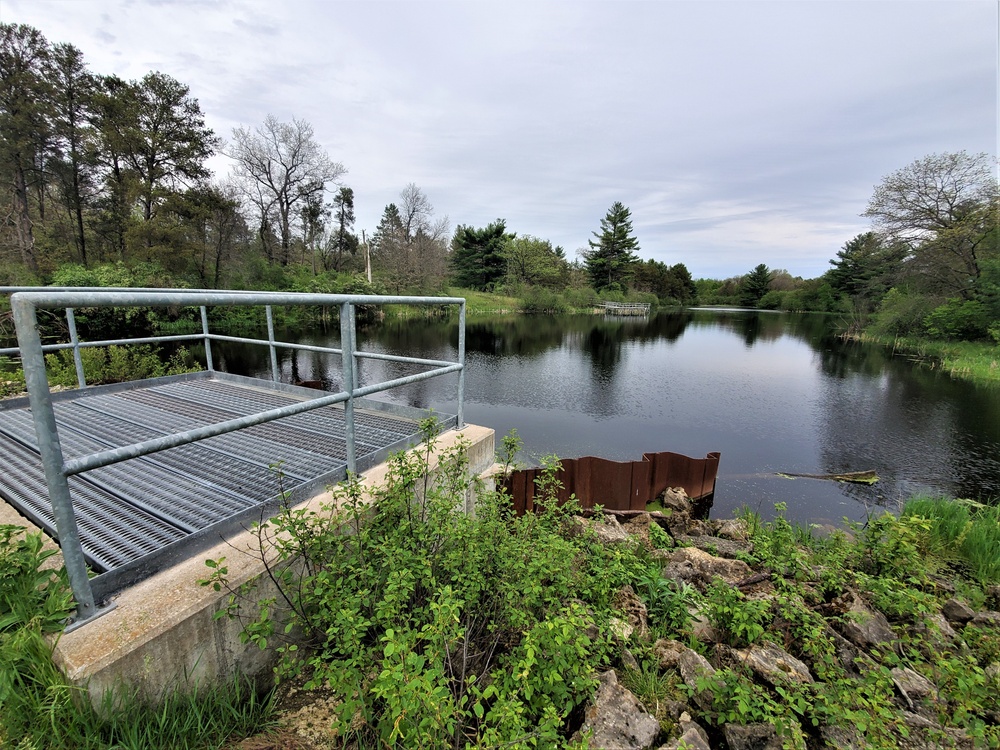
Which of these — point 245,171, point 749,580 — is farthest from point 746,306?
point 749,580

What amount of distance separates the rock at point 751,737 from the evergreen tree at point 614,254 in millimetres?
56422

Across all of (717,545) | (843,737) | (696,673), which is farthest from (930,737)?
(717,545)

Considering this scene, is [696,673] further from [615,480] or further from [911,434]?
[911,434]

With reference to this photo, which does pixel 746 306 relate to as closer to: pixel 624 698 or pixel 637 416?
pixel 637 416

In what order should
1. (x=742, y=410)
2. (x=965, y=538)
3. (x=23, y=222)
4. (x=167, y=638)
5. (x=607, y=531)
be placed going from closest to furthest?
(x=167, y=638) → (x=607, y=531) → (x=965, y=538) → (x=742, y=410) → (x=23, y=222)

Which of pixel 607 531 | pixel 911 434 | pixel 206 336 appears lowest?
pixel 911 434

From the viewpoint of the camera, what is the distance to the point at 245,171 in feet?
96.6

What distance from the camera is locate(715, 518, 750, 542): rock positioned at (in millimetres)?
4902

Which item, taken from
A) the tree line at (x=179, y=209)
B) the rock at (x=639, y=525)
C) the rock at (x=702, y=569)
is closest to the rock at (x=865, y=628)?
the rock at (x=702, y=569)

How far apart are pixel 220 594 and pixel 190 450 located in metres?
1.74

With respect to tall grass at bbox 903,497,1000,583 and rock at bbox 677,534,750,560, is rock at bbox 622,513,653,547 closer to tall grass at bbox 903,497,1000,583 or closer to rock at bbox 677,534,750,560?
rock at bbox 677,534,750,560

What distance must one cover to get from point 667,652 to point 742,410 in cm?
1028

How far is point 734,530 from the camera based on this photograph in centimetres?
499

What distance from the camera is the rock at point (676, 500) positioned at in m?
5.66
